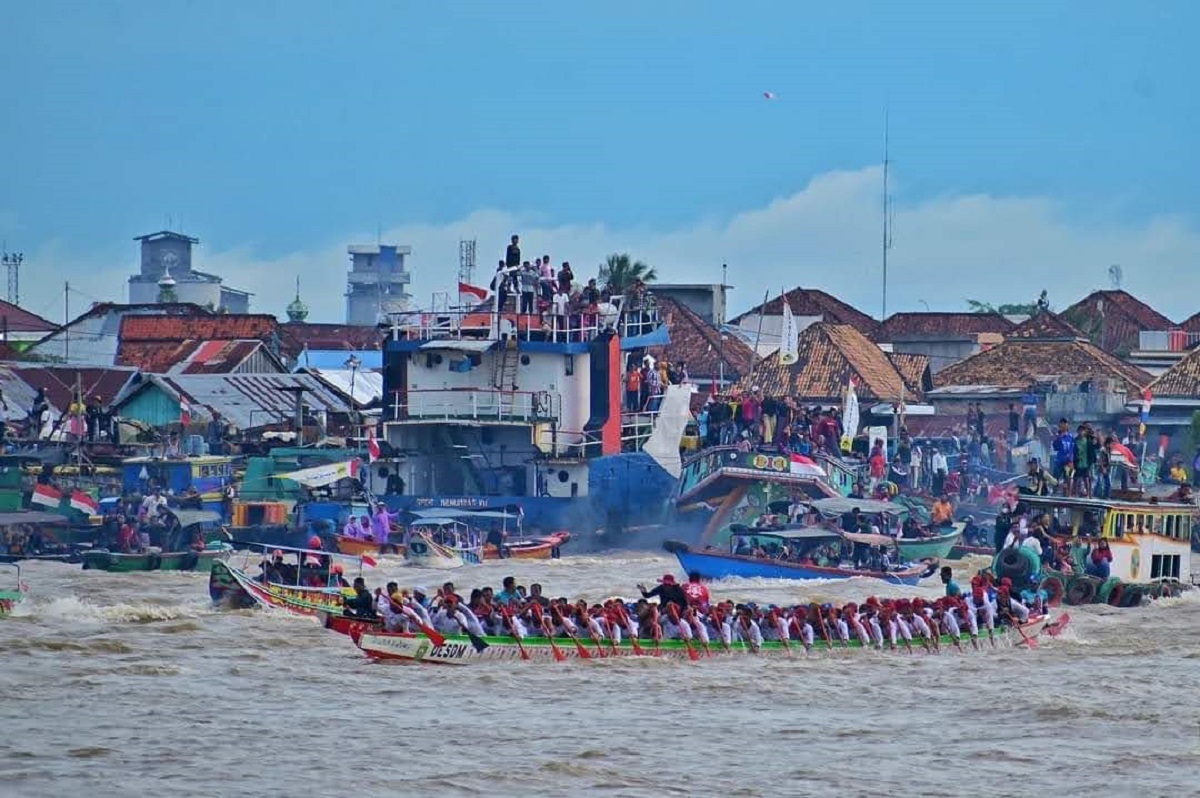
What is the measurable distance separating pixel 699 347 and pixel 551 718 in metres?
50.5

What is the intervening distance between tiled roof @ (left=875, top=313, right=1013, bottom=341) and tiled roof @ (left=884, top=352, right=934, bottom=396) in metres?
12.0

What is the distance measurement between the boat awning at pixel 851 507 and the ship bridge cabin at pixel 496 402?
5951mm

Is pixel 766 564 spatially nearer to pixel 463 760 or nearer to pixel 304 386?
pixel 463 760

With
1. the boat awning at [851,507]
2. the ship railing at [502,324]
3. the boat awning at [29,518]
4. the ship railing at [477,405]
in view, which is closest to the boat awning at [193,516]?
the boat awning at [29,518]

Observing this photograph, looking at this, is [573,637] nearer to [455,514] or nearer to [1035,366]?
[455,514]

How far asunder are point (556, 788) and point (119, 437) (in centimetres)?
3476

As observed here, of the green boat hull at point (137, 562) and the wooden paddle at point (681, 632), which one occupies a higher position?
the green boat hull at point (137, 562)

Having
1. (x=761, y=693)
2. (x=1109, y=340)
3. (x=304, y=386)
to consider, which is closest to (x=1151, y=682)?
(x=761, y=693)

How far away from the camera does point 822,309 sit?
9519cm

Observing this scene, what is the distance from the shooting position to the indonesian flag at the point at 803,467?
5319 cm

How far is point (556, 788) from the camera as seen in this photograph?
2628cm

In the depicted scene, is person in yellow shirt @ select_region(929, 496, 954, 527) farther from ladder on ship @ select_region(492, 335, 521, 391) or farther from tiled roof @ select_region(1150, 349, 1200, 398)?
tiled roof @ select_region(1150, 349, 1200, 398)

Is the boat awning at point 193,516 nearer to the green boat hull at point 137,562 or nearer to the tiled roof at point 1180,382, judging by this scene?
the green boat hull at point 137,562

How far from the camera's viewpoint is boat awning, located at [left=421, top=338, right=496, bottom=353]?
53406 millimetres
